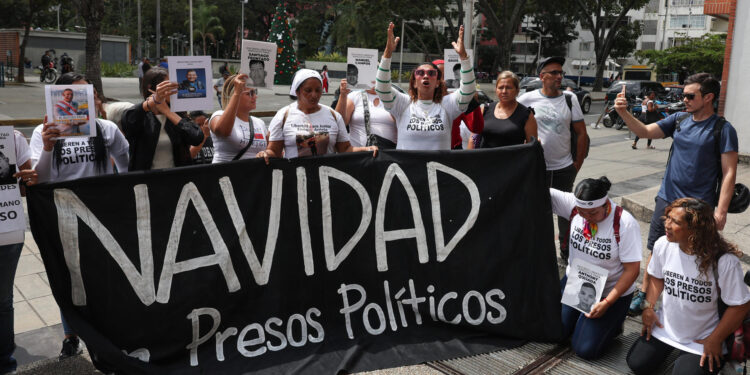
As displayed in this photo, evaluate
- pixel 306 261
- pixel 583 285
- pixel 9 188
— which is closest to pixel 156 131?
pixel 9 188

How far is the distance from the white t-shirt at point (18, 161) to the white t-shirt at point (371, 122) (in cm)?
270

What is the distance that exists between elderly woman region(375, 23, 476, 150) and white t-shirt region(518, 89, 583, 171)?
0.81 metres

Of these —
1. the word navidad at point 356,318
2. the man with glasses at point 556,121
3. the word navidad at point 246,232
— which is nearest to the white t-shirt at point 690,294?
the word navidad at point 356,318

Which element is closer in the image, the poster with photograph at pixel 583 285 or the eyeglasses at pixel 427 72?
the poster with photograph at pixel 583 285

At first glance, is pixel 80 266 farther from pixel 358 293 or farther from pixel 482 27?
pixel 482 27

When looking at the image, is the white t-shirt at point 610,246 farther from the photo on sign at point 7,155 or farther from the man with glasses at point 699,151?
the photo on sign at point 7,155

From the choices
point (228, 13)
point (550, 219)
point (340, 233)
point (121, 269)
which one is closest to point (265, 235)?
point (340, 233)

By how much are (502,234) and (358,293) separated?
3.37ft

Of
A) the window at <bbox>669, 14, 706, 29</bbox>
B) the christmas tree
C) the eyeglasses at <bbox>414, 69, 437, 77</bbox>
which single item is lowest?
the eyeglasses at <bbox>414, 69, 437, 77</bbox>

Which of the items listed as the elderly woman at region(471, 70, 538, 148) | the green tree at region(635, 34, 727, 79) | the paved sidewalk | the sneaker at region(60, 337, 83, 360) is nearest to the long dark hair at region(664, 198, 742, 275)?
the paved sidewalk

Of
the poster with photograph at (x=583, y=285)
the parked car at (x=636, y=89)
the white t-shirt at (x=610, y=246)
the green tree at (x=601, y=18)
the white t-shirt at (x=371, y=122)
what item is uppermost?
the green tree at (x=601, y=18)

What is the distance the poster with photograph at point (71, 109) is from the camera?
311 cm

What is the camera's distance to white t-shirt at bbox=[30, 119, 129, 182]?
3.51 meters

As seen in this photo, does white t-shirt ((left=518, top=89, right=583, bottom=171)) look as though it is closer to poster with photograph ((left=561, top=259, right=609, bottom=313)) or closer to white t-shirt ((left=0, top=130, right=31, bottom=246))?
poster with photograph ((left=561, top=259, right=609, bottom=313))
